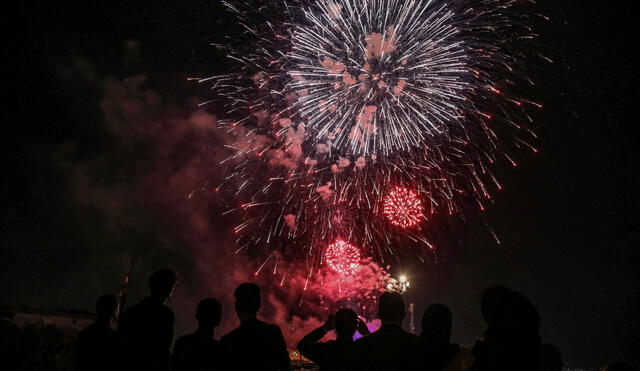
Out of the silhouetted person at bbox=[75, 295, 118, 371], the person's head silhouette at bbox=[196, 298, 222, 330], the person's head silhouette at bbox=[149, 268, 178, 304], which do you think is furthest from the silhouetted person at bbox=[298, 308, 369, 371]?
the silhouetted person at bbox=[75, 295, 118, 371]

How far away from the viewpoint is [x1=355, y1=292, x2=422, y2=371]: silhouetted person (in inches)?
134

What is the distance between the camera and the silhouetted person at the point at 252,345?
3619 mm

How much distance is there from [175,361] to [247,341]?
2.44 ft

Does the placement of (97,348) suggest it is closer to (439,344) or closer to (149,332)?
(149,332)

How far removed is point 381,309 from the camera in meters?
3.81

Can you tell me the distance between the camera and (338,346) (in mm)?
3998

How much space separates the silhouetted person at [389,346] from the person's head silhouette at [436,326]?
0.40 feet

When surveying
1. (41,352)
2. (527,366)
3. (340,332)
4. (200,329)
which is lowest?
(527,366)

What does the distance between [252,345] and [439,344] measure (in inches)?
63.2

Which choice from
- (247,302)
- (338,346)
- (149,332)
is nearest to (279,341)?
(247,302)

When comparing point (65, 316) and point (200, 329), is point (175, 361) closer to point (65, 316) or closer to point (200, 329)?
point (200, 329)

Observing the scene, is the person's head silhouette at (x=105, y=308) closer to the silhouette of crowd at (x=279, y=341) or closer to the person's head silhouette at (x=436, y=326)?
the silhouette of crowd at (x=279, y=341)

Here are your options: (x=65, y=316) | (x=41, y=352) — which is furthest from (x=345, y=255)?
(x=41, y=352)

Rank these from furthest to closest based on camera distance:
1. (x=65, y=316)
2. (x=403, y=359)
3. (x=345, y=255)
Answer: (x=345, y=255), (x=65, y=316), (x=403, y=359)
